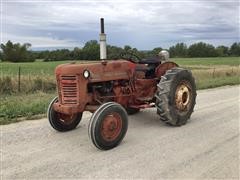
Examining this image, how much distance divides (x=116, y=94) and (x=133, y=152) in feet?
4.71

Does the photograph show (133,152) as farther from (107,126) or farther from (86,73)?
(86,73)

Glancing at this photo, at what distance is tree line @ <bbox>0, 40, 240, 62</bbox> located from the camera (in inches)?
315

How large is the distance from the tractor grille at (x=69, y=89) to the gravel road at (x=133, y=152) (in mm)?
676

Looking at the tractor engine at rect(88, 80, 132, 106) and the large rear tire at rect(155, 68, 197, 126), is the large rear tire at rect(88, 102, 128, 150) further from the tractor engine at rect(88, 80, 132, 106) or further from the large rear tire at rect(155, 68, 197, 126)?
the large rear tire at rect(155, 68, 197, 126)

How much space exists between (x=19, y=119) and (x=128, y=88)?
95.5 inches

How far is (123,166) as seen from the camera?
197 inches

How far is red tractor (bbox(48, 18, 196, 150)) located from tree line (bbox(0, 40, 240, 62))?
0.47 metres

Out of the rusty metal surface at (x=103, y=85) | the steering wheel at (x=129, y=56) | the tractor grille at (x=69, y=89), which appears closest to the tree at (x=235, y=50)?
the rusty metal surface at (x=103, y=85)

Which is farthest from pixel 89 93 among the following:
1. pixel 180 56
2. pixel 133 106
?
pixel 180 56

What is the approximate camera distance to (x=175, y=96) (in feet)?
23.7

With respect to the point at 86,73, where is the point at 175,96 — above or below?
below

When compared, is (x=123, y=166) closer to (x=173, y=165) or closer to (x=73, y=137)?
(x=173, y=165)

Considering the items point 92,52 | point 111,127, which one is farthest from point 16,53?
point 111,127

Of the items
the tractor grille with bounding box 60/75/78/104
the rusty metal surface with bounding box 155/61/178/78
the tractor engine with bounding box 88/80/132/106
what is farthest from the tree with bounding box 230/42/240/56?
the tractor grille with bounding box 60/75/78/104
